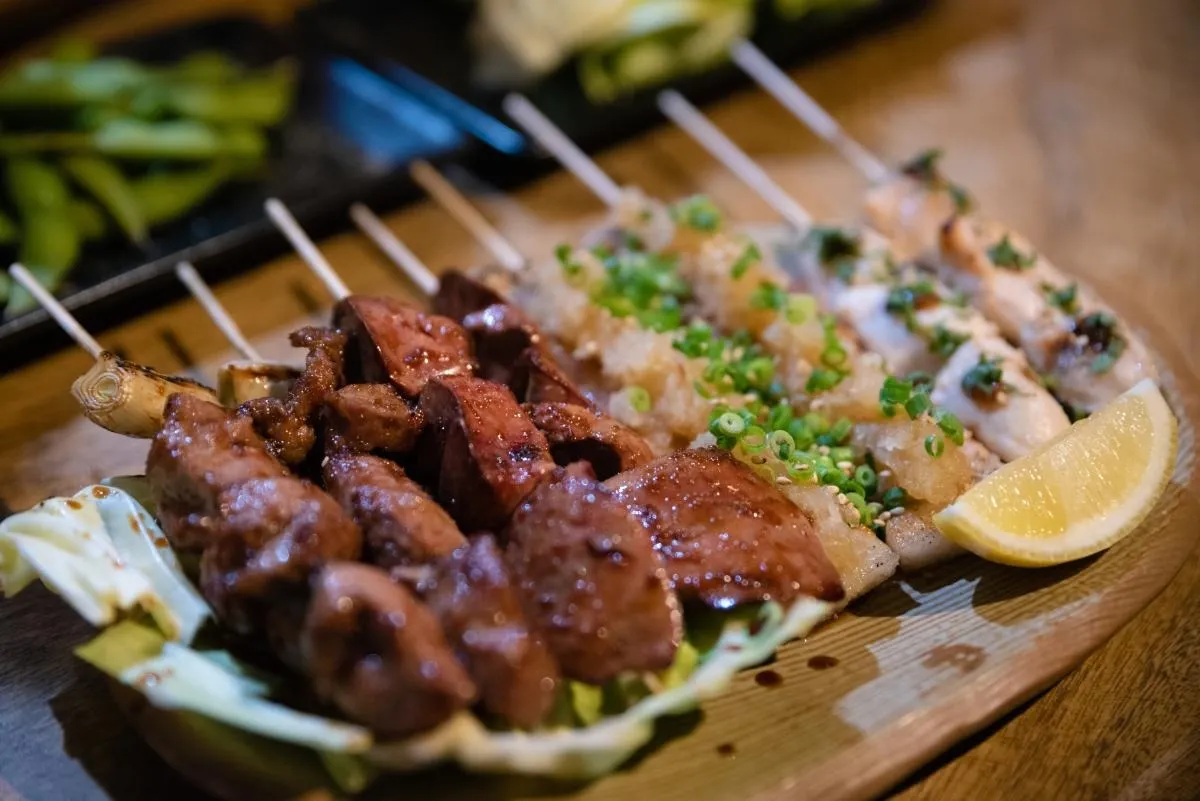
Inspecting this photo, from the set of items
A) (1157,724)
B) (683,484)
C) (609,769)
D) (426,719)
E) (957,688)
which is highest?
(426,719)

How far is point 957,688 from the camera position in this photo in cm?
289

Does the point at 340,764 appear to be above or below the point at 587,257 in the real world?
Answer: below

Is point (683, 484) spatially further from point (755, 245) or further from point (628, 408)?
point (755, 245)

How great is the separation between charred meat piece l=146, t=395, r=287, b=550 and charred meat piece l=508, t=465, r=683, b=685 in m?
0.81

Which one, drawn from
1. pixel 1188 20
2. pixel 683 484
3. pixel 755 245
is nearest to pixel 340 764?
pixel 683 484

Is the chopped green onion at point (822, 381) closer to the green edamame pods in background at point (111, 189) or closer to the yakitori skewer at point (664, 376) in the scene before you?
the yakitori skewer at point (664, 376)

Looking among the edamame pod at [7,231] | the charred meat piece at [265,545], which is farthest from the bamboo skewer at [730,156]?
the edamame pod at [7,231]

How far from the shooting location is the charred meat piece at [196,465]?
2791mm

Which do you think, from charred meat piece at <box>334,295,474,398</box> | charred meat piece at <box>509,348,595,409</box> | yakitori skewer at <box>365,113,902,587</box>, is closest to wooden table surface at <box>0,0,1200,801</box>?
yakitori skewer at <box>365,113,902,587</box>

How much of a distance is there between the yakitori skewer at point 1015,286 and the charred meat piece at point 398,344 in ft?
7.27

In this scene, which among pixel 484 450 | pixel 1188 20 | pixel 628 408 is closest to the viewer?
pixel 484 450

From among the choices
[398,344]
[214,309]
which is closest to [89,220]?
[214,309]

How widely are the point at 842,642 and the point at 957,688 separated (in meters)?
0.37

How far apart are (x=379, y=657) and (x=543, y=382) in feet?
4.17
